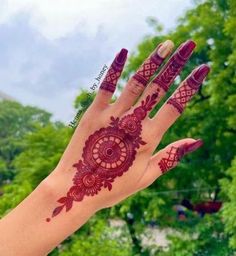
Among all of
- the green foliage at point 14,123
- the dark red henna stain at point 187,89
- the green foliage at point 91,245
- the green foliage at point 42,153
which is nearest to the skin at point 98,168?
the dark red henna stain at point 187,89

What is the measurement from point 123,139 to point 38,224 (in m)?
0.34

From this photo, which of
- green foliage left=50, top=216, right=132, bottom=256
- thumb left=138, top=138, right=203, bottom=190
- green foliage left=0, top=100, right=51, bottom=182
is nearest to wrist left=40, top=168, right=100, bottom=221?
thumb left=138, top=138, right=203, bottom=190

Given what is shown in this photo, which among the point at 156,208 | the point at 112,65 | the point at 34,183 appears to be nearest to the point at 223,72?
the point at 156,208

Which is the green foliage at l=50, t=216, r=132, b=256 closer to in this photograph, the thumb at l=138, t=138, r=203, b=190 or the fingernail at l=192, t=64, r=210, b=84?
the thumb at l=138, t=138, r=203, b=190

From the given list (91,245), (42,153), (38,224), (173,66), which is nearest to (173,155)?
(173,66)

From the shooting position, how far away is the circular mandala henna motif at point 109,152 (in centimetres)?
152

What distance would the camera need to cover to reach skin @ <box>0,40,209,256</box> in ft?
4.77

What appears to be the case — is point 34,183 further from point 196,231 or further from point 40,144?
point 196,231

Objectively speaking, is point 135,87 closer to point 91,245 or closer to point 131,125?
point 131,125

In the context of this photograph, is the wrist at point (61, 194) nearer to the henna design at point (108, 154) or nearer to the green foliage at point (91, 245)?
the henna design at point (108, 154)

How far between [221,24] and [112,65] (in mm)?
8987

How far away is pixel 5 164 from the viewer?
88.2 feet

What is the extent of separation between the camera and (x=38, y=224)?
4.77 feet

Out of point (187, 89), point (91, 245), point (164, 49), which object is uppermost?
point (91, 245)
